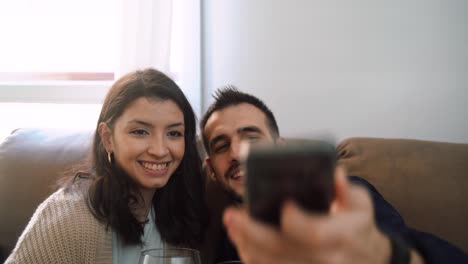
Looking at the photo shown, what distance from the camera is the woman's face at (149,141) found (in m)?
1.28

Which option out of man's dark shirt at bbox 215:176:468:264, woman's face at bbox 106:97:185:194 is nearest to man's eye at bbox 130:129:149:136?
woman's face at bbox 106:97:185:194

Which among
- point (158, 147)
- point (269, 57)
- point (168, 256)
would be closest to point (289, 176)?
point (168, 256)

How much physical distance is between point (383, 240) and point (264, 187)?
0.21 meters

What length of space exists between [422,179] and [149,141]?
2.46ft

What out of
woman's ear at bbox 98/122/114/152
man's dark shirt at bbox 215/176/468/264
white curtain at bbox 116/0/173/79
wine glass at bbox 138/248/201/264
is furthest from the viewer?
white curtain at bbox 116/0/173/79

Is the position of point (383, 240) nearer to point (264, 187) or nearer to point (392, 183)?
point (264, 187)

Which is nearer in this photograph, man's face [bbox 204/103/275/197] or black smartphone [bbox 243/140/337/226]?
black smartphone [bbox 243/140/337/226]

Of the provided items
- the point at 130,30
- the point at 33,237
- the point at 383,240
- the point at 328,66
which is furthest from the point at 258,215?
the point at 130,30

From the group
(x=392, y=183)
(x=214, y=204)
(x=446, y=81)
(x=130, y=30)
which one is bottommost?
(x=214, y=204)

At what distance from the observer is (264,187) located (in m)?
0.39

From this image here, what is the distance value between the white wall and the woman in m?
0.53

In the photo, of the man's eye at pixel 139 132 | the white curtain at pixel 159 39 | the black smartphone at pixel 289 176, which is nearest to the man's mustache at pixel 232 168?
the man's eye at pixel 139 132

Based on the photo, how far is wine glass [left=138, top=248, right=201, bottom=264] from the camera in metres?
0.64

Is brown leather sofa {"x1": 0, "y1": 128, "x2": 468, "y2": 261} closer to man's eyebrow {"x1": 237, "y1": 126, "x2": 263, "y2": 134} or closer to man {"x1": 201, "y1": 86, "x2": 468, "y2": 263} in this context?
man's eyebrow {"x1": 237, "y1": 126, "x2": 263, "y2": 134}
